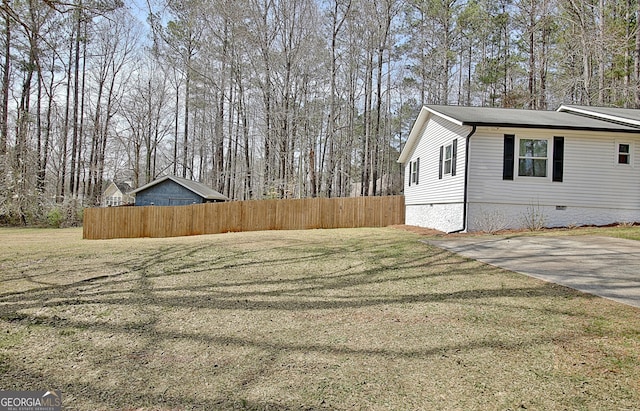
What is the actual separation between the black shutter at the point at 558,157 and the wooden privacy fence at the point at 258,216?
643cm

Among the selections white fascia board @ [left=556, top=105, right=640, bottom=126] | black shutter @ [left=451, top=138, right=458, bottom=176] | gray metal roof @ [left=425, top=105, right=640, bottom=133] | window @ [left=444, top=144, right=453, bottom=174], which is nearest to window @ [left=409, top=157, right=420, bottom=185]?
window @ [left=444, top=144, right=453, bottom=174]

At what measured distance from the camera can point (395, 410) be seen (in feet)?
6.20

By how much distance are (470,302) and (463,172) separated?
7577mm

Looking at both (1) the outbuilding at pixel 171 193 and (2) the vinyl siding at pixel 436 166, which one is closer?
(2) the vinyl siding at pixel 436 166

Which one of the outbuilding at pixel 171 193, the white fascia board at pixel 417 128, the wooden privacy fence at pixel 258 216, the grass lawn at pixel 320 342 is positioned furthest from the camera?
the outbuilding at pixel 171 193

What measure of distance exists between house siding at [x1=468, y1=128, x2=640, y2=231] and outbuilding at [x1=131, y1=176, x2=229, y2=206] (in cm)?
1447

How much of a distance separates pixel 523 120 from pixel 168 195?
17.5m

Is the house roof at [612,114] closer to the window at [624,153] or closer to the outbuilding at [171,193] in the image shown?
the window at [624,153]

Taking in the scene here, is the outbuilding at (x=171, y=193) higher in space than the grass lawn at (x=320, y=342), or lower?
higher

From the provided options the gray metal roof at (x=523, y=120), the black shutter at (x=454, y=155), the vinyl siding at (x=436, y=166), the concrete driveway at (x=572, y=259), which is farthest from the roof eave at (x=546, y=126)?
the concrete driveway at (x=572, y=259)

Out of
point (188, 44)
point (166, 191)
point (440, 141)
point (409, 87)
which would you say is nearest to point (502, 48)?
point (409, 87)

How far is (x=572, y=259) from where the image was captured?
5.79 metres

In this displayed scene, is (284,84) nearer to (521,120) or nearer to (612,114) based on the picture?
(521,120)

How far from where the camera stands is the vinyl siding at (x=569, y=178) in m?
10.3
